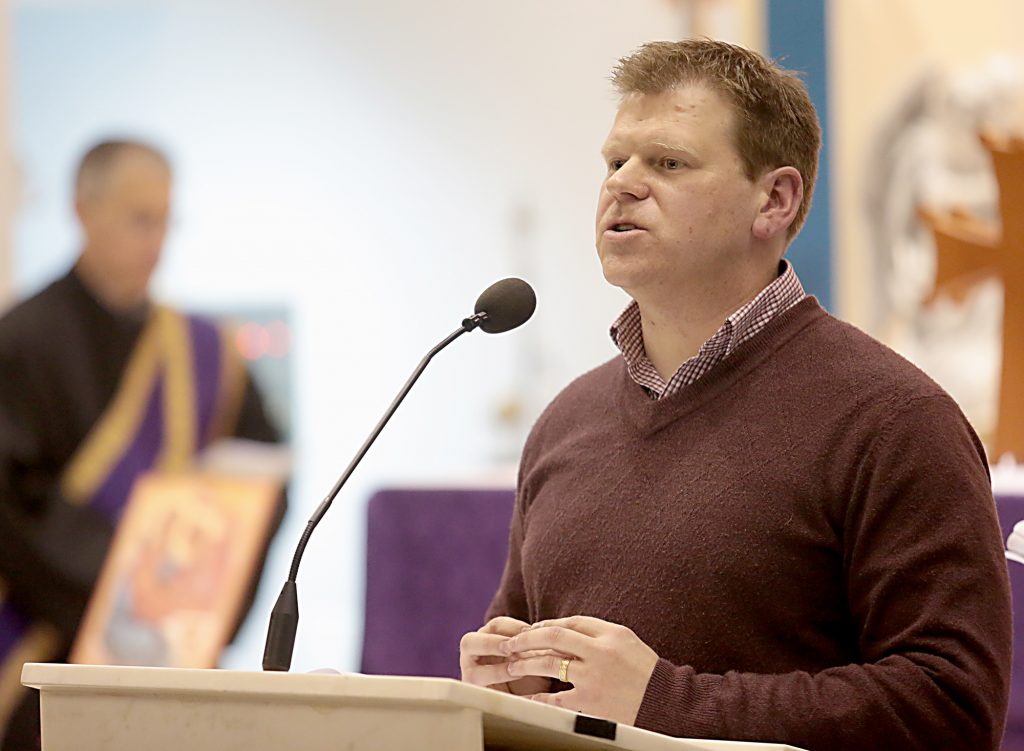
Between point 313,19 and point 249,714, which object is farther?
point 313,19

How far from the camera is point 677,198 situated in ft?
5.49

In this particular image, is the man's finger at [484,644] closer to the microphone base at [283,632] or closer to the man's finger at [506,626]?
the man's finger at [506,626]

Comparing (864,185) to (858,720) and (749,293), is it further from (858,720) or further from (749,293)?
(858,720)

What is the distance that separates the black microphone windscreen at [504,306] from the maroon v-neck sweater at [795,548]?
0.63ft

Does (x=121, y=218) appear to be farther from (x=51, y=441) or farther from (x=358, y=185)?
(x=358, y=185)

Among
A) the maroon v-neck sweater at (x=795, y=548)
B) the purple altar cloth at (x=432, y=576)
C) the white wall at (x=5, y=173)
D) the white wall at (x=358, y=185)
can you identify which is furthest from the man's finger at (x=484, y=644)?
the white wall at (x=358, y=185)

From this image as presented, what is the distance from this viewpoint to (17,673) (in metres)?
3.64

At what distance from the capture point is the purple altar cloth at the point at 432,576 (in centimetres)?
235

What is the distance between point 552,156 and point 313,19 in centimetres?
118

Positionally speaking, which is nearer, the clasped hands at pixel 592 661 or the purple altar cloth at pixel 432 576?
the clasped hands at pixel 592 661

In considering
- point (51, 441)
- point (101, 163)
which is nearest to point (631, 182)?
point (51, 441)

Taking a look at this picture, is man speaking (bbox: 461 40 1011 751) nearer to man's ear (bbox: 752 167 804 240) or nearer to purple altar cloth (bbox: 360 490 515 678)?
man's ear (bbox: 752 167 804 240)

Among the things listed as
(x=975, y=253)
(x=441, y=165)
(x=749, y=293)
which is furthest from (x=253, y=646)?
(x=749, y=293)

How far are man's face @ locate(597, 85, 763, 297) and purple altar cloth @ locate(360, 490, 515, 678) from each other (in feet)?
2.46
